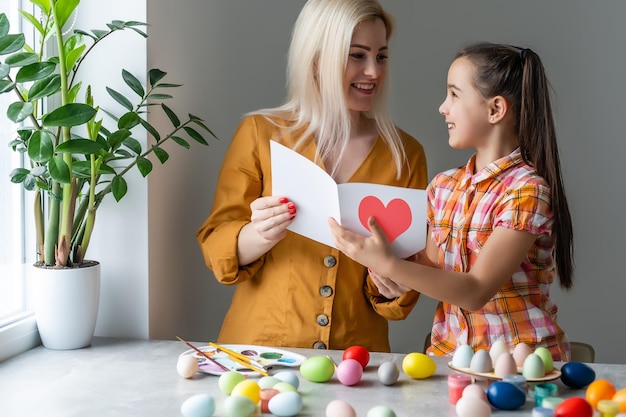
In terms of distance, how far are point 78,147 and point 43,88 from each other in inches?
5.7

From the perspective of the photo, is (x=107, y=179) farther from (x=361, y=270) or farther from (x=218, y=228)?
(x=361, y=270)

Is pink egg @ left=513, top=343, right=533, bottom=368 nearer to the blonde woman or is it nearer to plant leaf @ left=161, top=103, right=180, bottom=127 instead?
the blonde woman

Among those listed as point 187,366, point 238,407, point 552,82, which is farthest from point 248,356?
point 552,82

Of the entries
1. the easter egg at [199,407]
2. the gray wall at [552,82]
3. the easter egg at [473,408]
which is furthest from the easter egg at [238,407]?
the gray wall at [552,82]

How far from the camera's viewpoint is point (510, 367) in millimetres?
1554

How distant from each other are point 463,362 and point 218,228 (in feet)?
2.67

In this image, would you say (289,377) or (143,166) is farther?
(143,166)

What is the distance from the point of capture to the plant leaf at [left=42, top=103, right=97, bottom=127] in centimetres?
172

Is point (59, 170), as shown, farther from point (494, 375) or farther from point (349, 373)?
point (494, 375)

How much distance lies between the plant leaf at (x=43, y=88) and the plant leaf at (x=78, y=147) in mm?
112

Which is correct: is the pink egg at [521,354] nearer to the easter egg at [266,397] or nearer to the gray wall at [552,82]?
the easter egg at [266,397]

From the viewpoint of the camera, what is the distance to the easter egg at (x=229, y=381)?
154cm

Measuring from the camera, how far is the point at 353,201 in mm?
1766

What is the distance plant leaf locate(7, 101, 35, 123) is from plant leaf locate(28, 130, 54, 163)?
56mm
